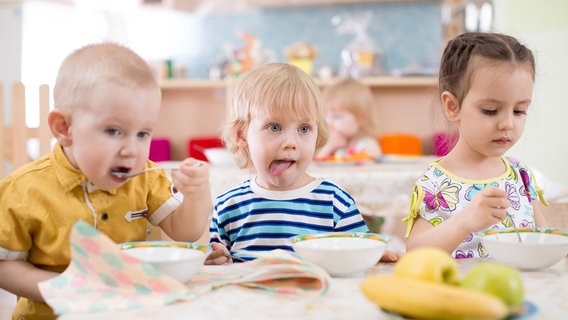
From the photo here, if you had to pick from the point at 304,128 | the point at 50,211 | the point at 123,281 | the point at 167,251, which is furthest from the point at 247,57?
the point at 123,281

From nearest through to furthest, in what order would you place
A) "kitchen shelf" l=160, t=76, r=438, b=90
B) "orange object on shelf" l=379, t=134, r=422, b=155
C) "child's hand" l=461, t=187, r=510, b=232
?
"child's hand" l=461, t=187, r=510, b=232, "orange object on shelf" l=379, t=134, r=422, b=155, "kitchen shelf" l=160, t=76, r=438, b=90

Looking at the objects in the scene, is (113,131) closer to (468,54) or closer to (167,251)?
(167,251)

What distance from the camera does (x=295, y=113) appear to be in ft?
4.31

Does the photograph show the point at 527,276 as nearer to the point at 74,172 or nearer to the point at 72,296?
the point at 72,296

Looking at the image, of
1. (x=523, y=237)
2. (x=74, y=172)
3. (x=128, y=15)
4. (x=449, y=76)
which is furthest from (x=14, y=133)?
(x=128, y=15)

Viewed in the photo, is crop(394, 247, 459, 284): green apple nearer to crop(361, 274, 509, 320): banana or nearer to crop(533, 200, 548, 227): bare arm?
crop(361, 274, 509, 320): banana

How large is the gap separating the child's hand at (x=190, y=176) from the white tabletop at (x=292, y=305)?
0.70 feet

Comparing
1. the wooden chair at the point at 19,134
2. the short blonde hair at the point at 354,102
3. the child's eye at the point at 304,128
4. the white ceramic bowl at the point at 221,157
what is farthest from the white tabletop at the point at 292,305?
the short blonde hair at the point at 354,102

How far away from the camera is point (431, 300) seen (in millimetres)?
628

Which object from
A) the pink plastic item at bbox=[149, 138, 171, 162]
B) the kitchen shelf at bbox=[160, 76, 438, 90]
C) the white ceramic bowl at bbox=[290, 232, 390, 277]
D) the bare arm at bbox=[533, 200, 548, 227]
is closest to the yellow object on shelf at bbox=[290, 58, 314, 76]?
the kitchen shelf at bbox=[160, 76, 438, 90]

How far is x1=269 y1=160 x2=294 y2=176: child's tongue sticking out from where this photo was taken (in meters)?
1.32

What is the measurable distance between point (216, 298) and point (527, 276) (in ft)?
1.47

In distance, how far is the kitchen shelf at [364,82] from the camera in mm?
4227

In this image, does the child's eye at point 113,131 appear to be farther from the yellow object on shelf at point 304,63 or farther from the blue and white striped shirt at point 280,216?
the yellow object on shelf at point 304,63
